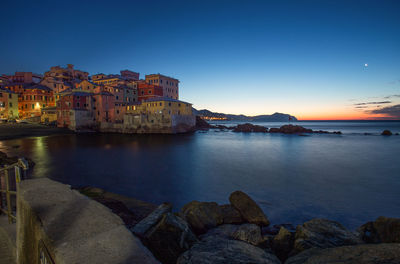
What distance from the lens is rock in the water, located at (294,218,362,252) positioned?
4.64 m

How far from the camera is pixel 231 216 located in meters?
7.07

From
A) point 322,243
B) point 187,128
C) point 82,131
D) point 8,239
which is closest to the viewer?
point 8,239

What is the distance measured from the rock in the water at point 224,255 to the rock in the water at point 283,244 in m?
1.71

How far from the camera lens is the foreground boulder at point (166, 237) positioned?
12.0 feet

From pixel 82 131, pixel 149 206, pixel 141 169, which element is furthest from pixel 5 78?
pixel 149 206

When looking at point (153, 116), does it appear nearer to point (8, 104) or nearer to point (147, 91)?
point (147, 91)

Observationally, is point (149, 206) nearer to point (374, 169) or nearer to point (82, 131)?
point (374, 169)

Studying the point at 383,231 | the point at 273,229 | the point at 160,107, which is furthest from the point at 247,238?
the point at 160,107

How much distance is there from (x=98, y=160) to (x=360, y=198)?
23310mm

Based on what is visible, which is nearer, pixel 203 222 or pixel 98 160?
pixel 203 222

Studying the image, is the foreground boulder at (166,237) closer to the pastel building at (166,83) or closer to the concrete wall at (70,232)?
the concrete wall at (70,232)

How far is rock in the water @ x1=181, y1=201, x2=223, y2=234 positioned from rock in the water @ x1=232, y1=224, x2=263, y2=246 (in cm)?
98

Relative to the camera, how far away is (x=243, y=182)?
45.8 ft

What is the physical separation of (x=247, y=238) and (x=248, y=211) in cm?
194
